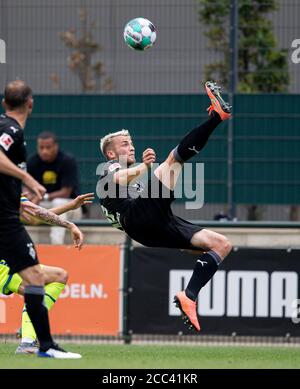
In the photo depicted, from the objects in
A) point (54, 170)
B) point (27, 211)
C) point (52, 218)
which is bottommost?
point (52, 218)

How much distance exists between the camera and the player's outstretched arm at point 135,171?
32.7 ft

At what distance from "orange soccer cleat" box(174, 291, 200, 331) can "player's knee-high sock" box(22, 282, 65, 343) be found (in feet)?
4.23

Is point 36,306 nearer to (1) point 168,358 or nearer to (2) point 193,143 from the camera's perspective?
(1) point 168,358

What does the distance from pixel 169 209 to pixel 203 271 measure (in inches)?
28.7

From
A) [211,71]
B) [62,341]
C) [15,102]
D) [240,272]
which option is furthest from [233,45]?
[15,102]

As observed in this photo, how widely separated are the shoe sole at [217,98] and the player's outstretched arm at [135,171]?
3.31ft

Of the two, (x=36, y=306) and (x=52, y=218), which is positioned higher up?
(x=52, y=218)

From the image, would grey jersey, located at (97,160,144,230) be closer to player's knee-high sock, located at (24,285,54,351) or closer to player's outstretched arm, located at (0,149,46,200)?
player's knee-high sock, located at (24,285,54,351)

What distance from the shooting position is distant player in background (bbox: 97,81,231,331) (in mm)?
10508

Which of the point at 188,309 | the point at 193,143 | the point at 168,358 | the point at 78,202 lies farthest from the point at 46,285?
the point at 193,143

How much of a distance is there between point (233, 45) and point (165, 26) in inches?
43.3

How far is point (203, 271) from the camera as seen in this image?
418 inches

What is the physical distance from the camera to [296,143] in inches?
645

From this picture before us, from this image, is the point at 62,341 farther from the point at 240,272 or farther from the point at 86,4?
the point at 86,4
